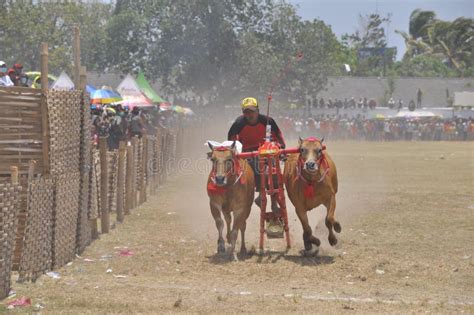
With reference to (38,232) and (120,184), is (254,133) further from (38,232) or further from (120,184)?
(120,184)

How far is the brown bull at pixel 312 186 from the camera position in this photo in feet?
43.1

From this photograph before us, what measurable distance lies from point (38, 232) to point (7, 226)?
1.29 m

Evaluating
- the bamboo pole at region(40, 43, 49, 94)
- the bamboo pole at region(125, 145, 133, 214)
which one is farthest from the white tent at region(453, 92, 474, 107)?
the bamboo pole at region(40, 43, 49, 94)

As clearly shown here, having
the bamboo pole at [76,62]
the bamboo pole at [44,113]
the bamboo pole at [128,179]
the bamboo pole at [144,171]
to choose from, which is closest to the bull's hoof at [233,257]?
the bamboo pole at [44,113]

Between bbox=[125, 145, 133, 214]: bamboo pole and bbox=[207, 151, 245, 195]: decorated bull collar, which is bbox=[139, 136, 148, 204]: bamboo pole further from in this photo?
bbox=[207, 151, 245, 195]: decorated bull collar

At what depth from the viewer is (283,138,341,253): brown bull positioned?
13130mm

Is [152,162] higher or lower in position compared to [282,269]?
higher

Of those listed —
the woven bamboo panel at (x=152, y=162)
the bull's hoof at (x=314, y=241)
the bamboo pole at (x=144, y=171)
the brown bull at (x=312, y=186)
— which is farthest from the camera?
the woven bamboo panel at (x=152, y=162)

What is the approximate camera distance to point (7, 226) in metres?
10.2

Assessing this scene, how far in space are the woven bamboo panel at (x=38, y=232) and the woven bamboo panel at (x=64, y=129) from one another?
0.58 metres

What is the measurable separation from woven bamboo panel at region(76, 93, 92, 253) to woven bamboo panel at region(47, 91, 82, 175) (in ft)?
0.49

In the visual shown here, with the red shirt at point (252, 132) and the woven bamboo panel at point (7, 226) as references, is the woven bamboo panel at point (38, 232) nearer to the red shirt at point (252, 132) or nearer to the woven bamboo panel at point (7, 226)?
the woven bamboo panel at point (7, 226)

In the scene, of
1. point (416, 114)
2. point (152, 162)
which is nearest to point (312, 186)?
point (152, 162)

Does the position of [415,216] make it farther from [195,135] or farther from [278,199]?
[195,135]
